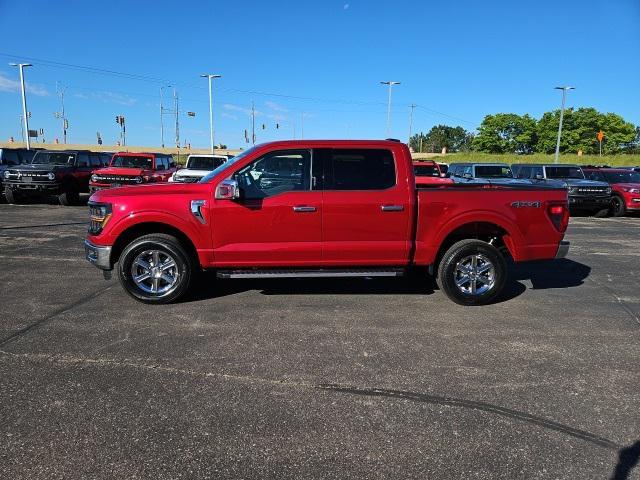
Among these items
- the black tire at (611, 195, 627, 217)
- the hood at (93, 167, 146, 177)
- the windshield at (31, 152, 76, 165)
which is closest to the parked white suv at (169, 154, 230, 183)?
the hood at (93, 167, 146, 177)

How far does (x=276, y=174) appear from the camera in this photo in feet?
18.6

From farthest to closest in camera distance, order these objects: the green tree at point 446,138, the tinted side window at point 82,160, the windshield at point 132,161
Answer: the green tree at point 446,138 < the tinted side window at point 82,160 < the windshield at point 132,161

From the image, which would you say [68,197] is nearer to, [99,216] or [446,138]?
[99,216]

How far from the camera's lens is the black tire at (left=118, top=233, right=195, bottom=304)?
A: 18.3 feet

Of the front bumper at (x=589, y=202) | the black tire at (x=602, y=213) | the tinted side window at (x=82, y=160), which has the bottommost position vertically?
the black tire at (x=602, y=213)

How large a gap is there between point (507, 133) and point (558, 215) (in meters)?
108

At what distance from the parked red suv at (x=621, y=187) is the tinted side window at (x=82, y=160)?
18.8m

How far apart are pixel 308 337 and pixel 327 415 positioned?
4.73 ft

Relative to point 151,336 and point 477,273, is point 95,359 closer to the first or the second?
point 151,336

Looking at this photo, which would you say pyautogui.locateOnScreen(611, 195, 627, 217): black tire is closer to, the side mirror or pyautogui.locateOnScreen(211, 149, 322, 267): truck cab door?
pyautogui.locateOnScreen(211, 149, 322, 267): truck cab door

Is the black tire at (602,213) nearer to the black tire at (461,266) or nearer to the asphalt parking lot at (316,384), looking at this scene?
the asphalt parking lot at (316,384)

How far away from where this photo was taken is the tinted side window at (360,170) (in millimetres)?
5680

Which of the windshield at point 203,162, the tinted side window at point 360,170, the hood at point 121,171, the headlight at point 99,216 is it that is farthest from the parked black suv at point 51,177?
the tinted side window at point 360,170

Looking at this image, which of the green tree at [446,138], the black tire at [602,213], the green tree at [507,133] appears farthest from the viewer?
the green tree at [446,138]
